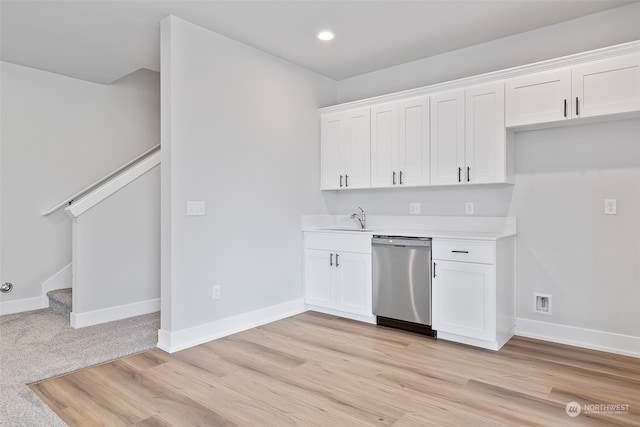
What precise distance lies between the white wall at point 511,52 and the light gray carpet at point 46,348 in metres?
3.46

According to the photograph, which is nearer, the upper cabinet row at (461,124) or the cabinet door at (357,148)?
the upper cabinet row at (461,124)

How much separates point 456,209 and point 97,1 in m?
3.49

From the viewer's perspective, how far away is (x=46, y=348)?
3.06 m

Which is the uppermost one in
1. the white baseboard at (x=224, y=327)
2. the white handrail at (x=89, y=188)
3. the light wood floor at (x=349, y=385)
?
the white handrail at (x=89, y=188)

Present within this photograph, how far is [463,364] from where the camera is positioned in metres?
2.79

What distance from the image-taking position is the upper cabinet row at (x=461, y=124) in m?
2.86

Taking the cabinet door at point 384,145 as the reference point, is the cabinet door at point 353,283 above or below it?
below

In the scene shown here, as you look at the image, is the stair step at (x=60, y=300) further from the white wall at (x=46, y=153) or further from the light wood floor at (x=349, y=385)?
the light wood floor at (x=349, y=385)

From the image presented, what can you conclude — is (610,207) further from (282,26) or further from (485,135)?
(282,26)

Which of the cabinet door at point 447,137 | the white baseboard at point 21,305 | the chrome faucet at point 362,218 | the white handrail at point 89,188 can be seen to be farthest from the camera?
the chrome faucet at point 362,218

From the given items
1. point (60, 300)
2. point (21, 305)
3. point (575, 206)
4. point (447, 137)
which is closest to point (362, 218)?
point (447, 137)

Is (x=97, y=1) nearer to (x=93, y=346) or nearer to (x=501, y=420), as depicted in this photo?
(x=93, y=346)

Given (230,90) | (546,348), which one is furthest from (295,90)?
(546,348)

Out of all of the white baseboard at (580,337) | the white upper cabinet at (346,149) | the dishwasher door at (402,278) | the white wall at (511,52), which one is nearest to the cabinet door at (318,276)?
the dishwasher door at (402,278)
